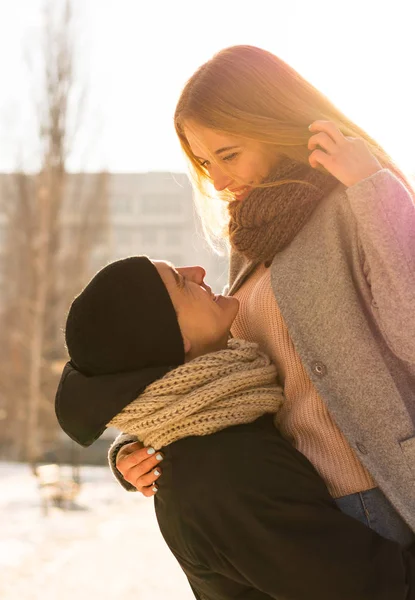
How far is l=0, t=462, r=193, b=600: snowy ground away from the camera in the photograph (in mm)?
5684

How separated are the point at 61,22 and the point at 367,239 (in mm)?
13020

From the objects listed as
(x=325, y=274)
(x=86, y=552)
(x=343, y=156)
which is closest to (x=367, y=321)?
(x=325, y=274)

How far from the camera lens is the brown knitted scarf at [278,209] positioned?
5.97ft

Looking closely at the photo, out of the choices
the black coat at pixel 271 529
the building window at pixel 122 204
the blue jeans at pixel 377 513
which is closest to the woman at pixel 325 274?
the blue jeans at pixel 377 513

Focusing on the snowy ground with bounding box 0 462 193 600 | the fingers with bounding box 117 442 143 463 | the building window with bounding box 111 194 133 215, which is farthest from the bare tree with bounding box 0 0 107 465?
the building window with bounding box 111 194 133 215

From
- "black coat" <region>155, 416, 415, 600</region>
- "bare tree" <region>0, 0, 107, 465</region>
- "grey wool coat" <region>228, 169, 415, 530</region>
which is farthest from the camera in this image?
"bare tree" <region>0, 0, 107, 465</region>

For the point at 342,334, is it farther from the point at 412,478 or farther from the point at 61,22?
the point at 61,22

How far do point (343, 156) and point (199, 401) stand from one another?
0.63m

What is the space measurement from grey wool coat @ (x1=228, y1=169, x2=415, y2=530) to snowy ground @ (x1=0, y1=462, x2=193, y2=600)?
412 cm

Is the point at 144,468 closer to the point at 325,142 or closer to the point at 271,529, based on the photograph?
the point at 271,529

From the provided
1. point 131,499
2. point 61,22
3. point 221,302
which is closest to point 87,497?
point 131,499

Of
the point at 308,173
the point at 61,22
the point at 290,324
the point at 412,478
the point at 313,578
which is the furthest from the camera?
the point at 61,22

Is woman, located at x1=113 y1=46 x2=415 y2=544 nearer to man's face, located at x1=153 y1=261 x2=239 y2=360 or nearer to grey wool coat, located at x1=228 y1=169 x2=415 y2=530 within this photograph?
grey wool coat, located at x1=228 y1=169 x2=415 y2=530

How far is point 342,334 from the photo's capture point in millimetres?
1673
